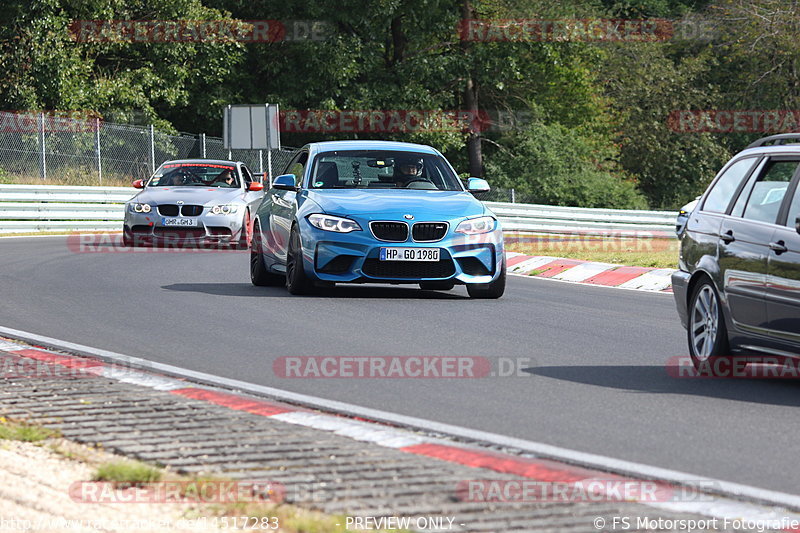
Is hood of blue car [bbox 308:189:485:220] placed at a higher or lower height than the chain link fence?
lower

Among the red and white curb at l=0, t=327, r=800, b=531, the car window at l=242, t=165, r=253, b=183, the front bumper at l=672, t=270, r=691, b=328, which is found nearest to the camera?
the red and white curb at l=0, t=327, r=800, b=531

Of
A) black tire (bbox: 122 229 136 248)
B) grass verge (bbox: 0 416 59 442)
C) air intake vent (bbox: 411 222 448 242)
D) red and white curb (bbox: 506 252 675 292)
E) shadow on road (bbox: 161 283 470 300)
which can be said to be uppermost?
air intake vent (bbox: 411 222 448 242)

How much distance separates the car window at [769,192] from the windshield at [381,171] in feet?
19.5

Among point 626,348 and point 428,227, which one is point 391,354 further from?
point 428,227

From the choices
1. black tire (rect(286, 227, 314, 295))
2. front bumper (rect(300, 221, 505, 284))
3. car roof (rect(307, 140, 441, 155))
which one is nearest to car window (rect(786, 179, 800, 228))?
front bumper (rect(300, 221, 505, 284))

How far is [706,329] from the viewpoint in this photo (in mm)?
9062

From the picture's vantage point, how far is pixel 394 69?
4566 centimetres

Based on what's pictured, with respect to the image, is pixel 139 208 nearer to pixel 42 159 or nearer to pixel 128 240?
pixel 128 240

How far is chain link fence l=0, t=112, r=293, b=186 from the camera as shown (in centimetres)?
3098

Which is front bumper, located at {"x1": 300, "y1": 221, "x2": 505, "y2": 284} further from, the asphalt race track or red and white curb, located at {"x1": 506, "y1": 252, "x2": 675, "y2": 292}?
red and white curb, located at {"x1": 506, "y1": 252, "x2": 675, "y2": 292}

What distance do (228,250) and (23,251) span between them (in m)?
3.30

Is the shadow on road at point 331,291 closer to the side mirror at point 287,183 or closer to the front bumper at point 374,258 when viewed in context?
the front bumper at point 374,258

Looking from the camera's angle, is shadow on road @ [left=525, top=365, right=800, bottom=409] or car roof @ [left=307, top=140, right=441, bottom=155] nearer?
shadow on road @ [left=525, top=365, right=800, bottom=409]

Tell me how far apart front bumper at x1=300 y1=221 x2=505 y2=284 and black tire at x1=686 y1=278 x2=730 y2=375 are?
4.23 m
